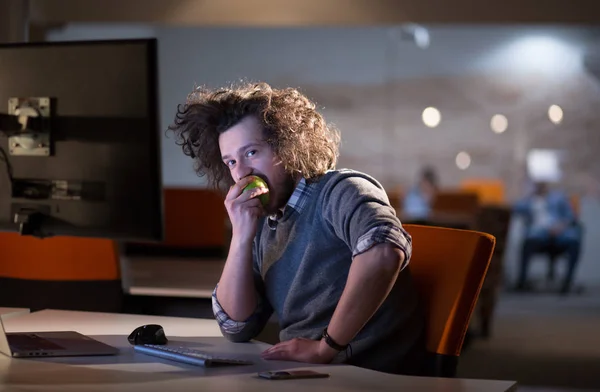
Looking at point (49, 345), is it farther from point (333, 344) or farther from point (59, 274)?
point (59, 274)

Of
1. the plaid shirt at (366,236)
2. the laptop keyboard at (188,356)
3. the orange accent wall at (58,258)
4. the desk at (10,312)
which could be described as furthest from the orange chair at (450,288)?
the orange accent wall at (58,258)

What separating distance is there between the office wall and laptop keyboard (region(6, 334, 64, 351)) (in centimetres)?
817

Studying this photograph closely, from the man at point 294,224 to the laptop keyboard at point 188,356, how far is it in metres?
0.12

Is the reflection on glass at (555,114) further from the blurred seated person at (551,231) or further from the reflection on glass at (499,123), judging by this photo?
the blurred seated person at (551,231)

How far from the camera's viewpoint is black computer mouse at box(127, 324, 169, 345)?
191 centimetres

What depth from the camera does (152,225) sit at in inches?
72.9

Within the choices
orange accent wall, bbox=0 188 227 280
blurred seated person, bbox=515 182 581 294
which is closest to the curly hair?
orange accent wall, bbox=0 188 227 280

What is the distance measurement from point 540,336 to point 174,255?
9.39 ft

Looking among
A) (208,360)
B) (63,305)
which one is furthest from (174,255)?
(208,360)

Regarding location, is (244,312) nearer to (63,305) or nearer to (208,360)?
(208,360)

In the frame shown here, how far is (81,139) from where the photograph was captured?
74.4 inches

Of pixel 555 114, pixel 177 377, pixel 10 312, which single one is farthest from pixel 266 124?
pixel 555 114

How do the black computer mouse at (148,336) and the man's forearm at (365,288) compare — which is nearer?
the man's forearm at (365,288)

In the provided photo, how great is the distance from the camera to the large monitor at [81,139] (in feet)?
6.03
